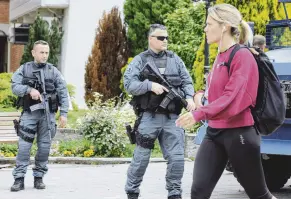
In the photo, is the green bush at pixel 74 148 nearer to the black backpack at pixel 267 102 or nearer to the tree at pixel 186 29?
the tree at pixel 186 29

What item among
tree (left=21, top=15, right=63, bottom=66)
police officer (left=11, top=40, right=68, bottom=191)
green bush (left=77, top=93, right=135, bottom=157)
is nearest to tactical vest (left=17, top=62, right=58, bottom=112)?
police officer (left=11, top=40, right=68, bottom=191)

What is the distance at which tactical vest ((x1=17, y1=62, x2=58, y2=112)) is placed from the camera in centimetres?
944

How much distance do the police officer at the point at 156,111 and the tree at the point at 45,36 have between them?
46.4 feet

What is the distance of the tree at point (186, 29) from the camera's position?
21.0 metres

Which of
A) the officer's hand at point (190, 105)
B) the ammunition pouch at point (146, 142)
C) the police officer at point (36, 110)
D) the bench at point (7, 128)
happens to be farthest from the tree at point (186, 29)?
the ammunition pouch at point (146, 142)

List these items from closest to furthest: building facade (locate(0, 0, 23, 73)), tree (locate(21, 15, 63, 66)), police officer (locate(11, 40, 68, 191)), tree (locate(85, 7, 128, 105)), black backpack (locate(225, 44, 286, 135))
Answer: black backpack (locate(225, 44, 286, 135))
police officer (locate(11, 40, 68, 191))
tree (locate(21, 15, 63, 66))
tree (locate(85, 7, 128, 105))
building facade (locate(0, 0, 23, 73))

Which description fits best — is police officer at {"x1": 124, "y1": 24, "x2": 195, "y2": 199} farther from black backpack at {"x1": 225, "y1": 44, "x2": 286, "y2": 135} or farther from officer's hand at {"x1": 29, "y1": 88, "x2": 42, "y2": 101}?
black backpack at {"x1": 225, "y1": 44, "x2": 286, "y2": 135}

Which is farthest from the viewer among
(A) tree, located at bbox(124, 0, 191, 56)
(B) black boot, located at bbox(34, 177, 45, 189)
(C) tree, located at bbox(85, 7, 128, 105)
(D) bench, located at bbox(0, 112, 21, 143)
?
(A) tree, located at bbox(124, 0, 191, 56)

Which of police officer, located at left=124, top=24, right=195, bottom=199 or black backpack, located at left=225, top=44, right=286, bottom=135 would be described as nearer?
black backpack, located at left=225, top=44, right=286, bottom=135

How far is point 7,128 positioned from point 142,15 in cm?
797

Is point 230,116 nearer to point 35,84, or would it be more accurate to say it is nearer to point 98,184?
point 35,84

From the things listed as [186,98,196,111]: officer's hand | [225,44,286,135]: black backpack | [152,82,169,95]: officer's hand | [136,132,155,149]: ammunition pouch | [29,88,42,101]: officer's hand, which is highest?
[225,44,286,135]: black backpack

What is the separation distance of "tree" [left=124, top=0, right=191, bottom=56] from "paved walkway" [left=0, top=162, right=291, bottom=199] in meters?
10.6

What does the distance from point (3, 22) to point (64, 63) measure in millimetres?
8763
